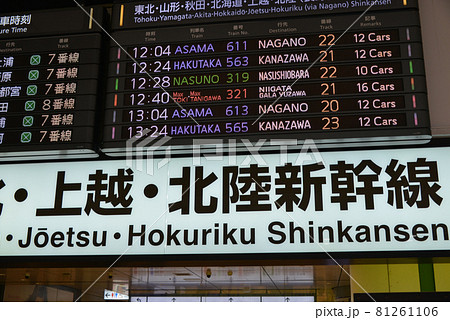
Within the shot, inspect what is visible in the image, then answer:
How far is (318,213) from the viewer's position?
10.9ft

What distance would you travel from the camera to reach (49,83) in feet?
11.6

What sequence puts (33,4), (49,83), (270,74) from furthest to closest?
(33,4)
(49,83)
(270,74)

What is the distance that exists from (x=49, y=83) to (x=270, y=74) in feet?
4.79

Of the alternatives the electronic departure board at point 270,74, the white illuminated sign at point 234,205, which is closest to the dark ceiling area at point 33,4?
Result: the electronic departure board at point 270,74

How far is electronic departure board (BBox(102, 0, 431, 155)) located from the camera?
10.4 ft

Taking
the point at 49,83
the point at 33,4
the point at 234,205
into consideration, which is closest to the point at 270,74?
the point at 234,205

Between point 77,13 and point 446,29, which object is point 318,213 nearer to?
point 446,29

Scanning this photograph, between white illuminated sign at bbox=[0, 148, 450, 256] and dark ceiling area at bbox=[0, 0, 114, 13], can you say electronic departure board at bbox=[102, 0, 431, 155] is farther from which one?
dark ceiling area at bbox=[0, 0, 114, 13]

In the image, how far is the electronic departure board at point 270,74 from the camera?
3166 millimetres

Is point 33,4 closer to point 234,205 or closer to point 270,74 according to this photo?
point 270,74

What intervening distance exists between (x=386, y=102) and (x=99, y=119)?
5.94 ft

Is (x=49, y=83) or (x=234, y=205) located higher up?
(x=49, y=83)

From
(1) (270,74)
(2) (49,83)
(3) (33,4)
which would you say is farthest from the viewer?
(3) (33,4)
